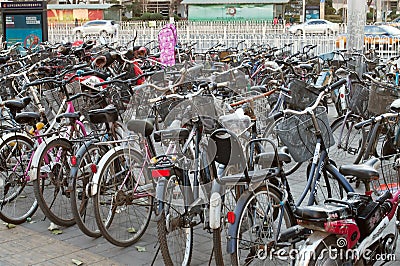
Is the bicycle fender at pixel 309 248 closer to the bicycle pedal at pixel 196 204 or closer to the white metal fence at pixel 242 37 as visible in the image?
the bicycle pedal at pixel 196 204

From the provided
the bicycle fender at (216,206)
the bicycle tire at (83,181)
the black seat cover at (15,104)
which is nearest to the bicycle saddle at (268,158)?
the bicycle fender at (216,206)

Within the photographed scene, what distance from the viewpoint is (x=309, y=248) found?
11.5ft

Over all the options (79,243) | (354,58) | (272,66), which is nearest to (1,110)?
(79,243)

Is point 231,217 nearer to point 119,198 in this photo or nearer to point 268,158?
point 268,158

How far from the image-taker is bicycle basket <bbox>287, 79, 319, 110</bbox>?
5182 millimetres

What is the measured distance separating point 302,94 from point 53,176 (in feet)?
7.46

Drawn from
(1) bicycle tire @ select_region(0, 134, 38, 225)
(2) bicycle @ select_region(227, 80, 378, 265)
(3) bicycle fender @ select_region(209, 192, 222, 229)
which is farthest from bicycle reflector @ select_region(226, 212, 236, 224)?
(1) bicycle tire @ select_region(0, 134, 38, 225)

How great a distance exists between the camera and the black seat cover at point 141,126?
4.83 metres

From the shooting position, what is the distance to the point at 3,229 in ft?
19.3

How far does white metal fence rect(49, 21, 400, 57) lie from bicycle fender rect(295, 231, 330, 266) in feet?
42.9

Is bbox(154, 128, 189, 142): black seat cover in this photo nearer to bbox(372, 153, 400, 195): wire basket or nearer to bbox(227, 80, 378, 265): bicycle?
bbox(227, 80, 378, 265): bicycle

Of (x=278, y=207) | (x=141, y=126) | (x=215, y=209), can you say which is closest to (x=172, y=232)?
(x=215, y=209)

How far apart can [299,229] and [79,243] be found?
7.41 feet

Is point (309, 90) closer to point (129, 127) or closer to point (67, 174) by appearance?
point (129, 127)
